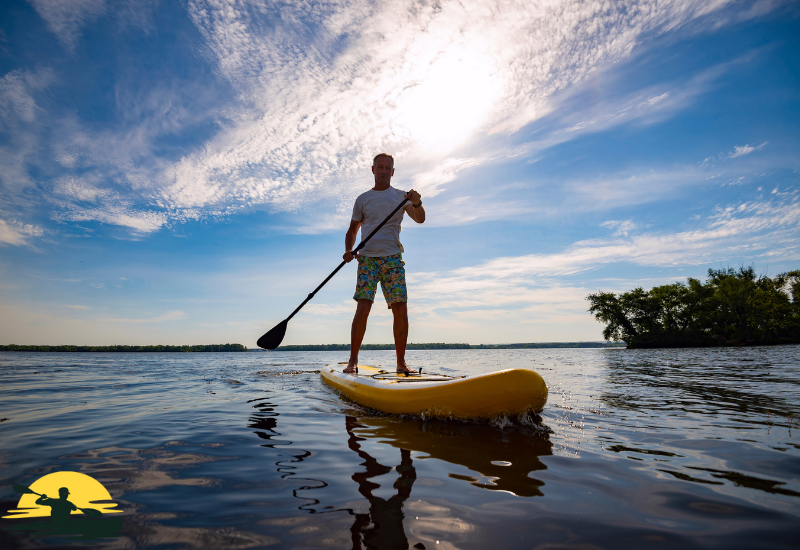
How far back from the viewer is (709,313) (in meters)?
46.2

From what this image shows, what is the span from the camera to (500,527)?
4.81ft

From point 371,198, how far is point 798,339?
58.8 meters

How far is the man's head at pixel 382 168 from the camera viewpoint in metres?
5.61

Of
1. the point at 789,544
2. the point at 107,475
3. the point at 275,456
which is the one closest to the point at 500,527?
the point at 789,544

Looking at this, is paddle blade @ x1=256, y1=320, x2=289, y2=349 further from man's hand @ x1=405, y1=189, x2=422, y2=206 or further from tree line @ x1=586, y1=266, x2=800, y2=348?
tree line @ x1=586, y1=266, x2=800, y2=348

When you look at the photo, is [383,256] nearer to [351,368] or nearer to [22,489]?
[351,368]

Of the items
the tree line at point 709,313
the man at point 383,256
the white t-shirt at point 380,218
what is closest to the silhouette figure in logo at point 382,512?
the man at point 383,256

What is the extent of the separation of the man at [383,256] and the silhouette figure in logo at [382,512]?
283cm

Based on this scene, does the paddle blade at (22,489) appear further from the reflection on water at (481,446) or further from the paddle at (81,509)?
the reflection on water at (481,446)

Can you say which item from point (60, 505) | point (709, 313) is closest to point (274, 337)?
point (60, 505)

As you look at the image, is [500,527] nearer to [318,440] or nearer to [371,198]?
[318,440]

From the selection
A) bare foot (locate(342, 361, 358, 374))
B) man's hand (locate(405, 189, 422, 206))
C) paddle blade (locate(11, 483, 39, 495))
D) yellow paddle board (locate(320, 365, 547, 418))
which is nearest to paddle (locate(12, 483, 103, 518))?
paddle blade (locate(11, 483, 39, 495))

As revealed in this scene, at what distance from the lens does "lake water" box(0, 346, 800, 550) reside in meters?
1.41

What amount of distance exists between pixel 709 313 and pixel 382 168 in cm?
5668
